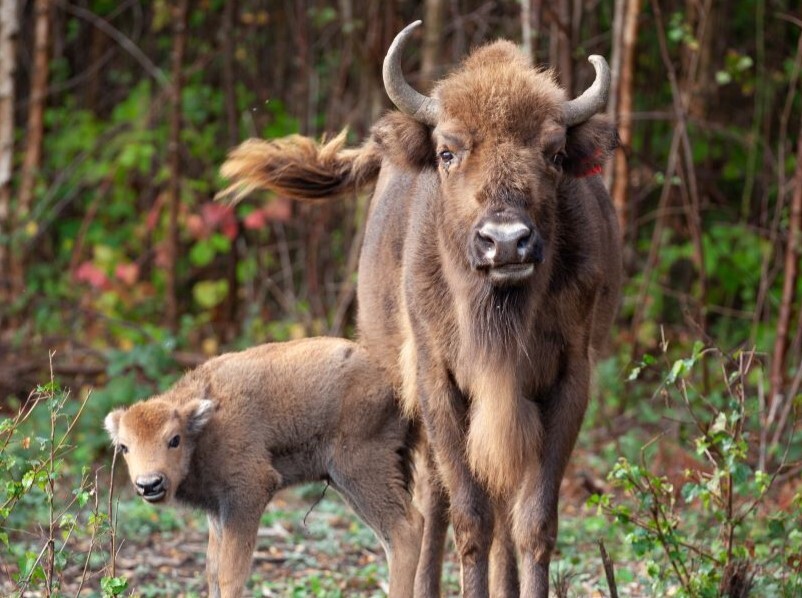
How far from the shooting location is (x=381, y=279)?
24.2 feet

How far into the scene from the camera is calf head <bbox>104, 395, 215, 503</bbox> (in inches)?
258

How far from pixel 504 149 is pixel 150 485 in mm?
2438

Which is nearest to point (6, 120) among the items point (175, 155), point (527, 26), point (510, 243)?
point (175, 155)

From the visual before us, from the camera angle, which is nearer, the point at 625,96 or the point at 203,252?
the point at 625,96

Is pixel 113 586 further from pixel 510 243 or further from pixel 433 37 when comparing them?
pixel 433 37

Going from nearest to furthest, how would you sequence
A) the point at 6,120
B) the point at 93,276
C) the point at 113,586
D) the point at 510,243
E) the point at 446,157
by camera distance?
the point at 113,586 → the point at 510,243 → the point at 446,157 → the point at 6,120 → the point at 93,276

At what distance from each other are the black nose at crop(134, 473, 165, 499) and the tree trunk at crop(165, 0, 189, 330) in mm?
7434

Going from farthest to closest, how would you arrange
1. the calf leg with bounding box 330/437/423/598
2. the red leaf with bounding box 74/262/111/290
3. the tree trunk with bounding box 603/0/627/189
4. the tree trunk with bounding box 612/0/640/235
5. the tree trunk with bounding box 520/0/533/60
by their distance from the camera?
the red leaf with bounding box 74/262/111/290
the tree trunk with bounding box 603/0/627/189
the tree trunk with bounding box 612/0/640/235
the tree trunk with bounding box 520/0/533/60
the calf leg with bounding box 330/437/423/598

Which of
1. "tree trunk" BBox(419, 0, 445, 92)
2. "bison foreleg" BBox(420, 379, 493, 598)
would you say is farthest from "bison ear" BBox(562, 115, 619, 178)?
"tree trunk" BBox(419, 0, 445, 92)

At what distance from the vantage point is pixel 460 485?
627 centimetres

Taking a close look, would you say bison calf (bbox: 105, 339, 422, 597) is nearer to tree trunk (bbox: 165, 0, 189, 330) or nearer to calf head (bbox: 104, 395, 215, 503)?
calf head (bbox: 104, 395, 215, 503)

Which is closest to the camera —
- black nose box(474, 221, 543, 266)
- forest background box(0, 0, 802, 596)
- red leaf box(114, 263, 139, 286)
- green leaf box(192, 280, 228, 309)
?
black nose box(474, 221, 543, 266)

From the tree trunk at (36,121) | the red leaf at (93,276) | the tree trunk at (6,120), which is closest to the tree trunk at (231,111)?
the red leaf at (93,276)

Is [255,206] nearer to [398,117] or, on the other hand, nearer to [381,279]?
[381,279]
